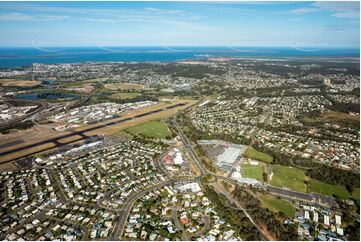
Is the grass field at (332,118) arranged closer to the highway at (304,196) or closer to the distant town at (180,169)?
the distant town at (180,169)

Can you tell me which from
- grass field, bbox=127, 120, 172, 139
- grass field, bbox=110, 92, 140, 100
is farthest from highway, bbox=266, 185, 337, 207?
grass field, bbox=110, 92, 140, 100

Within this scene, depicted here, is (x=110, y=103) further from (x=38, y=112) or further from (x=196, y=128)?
(x=196, y=128)

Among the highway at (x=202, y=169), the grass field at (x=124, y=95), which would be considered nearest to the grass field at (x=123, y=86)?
the grass field at (x=124, y=95)

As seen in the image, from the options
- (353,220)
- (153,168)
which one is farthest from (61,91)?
(353,220)

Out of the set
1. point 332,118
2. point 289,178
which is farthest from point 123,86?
point 289,178

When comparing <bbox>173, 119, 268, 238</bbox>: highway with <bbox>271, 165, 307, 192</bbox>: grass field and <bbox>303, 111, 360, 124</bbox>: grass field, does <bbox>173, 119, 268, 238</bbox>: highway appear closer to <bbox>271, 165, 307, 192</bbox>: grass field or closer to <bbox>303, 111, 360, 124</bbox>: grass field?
<bbox>271, 165, 307, 192</bbox>: grass field

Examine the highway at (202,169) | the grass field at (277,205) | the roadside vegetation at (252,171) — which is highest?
the roadside vegetation at (252,171)
